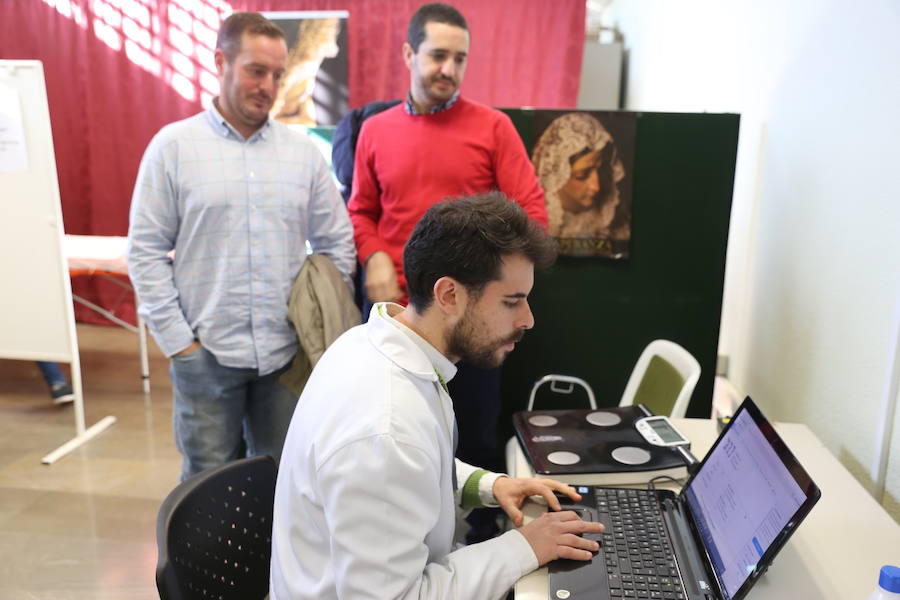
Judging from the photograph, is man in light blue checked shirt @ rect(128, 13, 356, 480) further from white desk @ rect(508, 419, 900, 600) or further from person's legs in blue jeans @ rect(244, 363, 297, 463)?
white desk @ rect(508, 419, 900, 600)

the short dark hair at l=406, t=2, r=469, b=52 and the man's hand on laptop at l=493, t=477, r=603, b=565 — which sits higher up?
the short dark hair at l=406, t=2, r=469, b=52

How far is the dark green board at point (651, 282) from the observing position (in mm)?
2314

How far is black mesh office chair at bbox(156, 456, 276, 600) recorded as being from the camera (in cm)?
105

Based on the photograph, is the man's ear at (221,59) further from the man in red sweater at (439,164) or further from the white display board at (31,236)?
the white display board at (31,236)

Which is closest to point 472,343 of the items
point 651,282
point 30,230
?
point 651,282

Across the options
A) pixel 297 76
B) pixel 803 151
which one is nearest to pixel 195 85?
pixel 297 76

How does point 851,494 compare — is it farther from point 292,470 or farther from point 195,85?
point 195,85

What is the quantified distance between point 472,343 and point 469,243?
0.16 metres

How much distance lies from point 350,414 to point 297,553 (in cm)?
24

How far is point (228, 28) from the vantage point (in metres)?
1.76

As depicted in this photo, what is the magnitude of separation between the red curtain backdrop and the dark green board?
2.17 m

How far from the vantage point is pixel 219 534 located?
1.20 meters

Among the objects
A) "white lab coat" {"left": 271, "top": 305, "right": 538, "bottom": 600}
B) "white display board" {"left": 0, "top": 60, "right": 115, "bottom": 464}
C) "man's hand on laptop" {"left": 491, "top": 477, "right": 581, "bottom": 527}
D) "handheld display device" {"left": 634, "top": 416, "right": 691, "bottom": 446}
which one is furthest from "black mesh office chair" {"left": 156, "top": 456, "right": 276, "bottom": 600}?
"white display board" {"left": 0, "top": 60, "right": 115, "bottom": 464}

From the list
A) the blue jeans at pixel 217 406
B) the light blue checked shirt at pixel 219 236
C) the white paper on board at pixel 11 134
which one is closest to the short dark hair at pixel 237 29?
the light blue checked shirt at pixel 219 236
